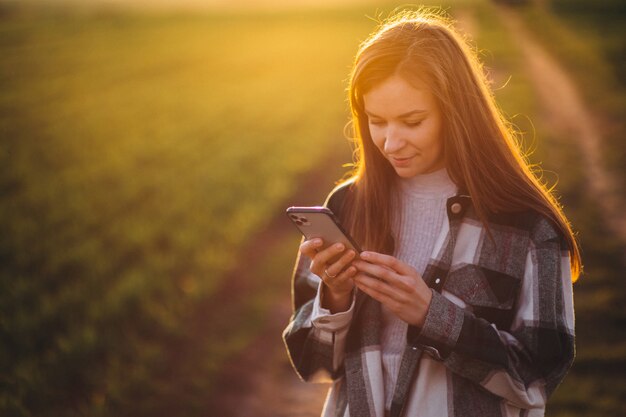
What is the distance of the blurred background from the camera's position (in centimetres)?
399

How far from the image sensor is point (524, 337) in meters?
1.64

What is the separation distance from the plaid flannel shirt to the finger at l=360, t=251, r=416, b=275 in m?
0.12

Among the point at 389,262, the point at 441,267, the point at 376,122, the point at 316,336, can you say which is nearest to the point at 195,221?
the point at 316,336

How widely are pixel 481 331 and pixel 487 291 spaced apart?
14 centimetres

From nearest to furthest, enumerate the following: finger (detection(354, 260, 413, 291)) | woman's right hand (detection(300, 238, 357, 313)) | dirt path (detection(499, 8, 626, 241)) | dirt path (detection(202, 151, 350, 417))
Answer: finger (detection(354, 260, 413, 291)) < woman's right hand (detection(300, 238, 357, 313)) < dirt path (detection(202, 151, 350, 417)) < dirt path (detection(499, 8, 626, 241))

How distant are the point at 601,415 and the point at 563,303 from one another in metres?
2.42

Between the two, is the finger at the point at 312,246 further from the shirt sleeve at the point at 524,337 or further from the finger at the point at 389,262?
the shirt sleeve at the point at 524,337

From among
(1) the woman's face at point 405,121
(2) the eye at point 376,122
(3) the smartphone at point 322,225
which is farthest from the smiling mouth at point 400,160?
(3) the smartphone at point 322,225

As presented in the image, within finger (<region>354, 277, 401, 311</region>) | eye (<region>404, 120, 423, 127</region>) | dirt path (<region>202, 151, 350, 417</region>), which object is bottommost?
dirt path (<region>202, 151, 350, 417</region>)

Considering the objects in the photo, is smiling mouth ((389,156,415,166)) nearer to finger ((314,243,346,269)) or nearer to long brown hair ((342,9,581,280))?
long brown hair ((342,9,581,280))

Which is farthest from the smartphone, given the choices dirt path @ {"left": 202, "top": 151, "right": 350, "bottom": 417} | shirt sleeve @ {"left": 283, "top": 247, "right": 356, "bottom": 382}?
dirt path @ {"left": 202, "top": 151, "right": 350, "bottom": 417}

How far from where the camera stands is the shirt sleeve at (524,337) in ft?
5.23

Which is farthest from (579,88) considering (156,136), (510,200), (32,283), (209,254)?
(510,200)

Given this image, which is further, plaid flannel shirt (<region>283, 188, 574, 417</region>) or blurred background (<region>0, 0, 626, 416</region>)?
blurred background (<region>0, 0, 626, 416</region>)
